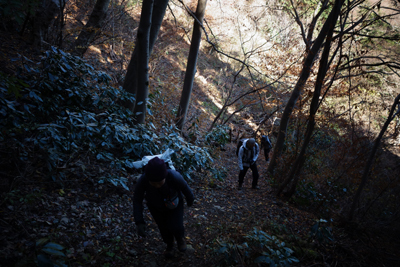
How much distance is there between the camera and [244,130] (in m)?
17.5

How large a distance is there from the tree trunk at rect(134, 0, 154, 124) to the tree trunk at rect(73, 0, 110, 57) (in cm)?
363

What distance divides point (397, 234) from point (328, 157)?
617 centimetres

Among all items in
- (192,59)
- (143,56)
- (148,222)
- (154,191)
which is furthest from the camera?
(192,59)

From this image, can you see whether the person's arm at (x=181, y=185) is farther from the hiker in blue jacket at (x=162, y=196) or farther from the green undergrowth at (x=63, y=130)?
the green undergrowth at (x=63, y=130)

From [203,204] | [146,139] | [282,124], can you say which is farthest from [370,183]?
[146,139]

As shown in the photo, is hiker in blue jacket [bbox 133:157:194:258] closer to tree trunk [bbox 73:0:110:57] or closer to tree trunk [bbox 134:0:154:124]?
tree trunk [bbox 134:0:154:124]

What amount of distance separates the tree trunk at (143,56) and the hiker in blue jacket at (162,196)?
2.82 metres

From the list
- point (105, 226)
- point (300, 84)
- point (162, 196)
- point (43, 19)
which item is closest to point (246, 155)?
point (300, 84)

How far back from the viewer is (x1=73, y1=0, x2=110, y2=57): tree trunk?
8001 millimetres

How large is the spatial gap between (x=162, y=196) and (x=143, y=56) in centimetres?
360

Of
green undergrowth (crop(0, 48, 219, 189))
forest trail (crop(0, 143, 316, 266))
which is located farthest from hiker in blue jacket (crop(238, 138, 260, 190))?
forest trail (crop(0, 143, 316, 266))

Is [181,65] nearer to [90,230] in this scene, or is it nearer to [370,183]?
[370,183]

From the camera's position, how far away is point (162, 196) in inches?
126

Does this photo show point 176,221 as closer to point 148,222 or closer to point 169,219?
point 169,219
